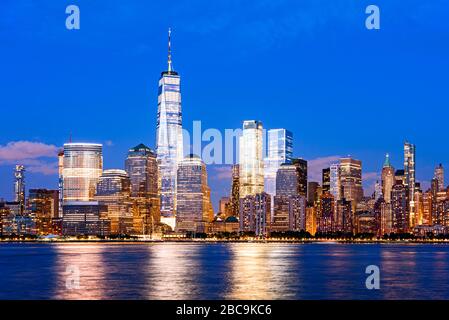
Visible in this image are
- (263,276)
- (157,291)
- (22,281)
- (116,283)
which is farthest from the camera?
(263,276)

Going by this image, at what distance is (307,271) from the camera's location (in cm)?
10550

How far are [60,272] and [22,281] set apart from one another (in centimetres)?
1621

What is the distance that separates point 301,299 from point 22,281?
3592 centimetres
